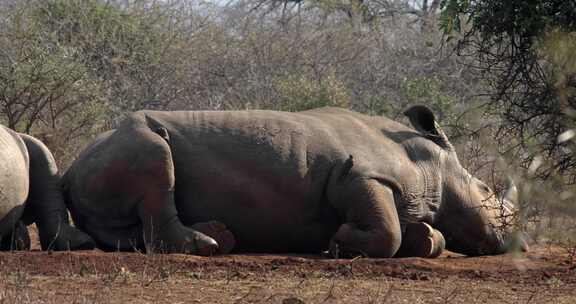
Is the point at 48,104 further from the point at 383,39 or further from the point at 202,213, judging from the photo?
the point at 383,39

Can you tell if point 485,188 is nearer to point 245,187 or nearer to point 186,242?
point 245,187

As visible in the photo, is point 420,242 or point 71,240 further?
point 420,242

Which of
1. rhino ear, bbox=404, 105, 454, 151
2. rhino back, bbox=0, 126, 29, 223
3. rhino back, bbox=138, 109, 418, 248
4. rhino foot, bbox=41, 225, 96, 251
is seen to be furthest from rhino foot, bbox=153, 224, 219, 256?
rhino ear, bbox=404, 105, 454, 151

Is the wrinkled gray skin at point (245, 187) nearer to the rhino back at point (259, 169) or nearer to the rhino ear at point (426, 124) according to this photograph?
the rhino back at point (259, 169)

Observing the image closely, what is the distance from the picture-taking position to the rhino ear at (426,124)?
33.1ft

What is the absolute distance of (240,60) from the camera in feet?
65.5

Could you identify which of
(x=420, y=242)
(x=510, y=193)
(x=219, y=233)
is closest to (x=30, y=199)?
(x=219, y=233)

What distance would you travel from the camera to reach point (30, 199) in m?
9.12

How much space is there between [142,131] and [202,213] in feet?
2.54

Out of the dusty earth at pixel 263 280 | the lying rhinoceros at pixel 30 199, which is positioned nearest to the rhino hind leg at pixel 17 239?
Answer: the lying rhinoceros at pixel 30 199

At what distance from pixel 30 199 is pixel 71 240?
0.56m

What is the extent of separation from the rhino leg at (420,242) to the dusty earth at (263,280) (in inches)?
18.4

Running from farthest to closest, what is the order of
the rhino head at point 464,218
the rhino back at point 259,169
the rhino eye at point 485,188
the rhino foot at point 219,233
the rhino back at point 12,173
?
the rhino eye at point 485,188 → the rhino head at point 464,218 → the rhino back at point 259,169 → the rhino foot at point 219,233 → the rhino back at point 12,173

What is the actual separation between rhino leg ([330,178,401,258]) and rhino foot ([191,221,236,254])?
0.77m
